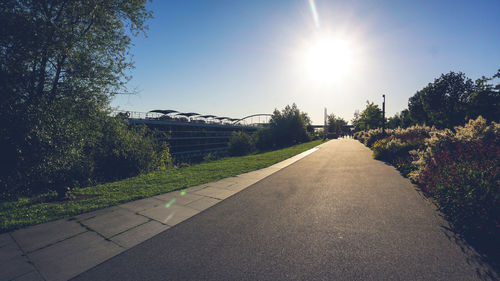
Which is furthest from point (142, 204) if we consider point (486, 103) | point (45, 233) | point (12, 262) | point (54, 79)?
point (486, 103)

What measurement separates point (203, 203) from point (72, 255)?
3088mm

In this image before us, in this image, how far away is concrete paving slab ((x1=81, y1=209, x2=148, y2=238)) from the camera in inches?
164

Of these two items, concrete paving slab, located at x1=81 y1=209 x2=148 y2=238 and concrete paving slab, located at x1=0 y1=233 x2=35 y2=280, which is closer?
concrete paving slab, located at x1=0 y1=233 x2=35 y2=280

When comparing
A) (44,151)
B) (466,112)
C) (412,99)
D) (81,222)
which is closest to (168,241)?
(81,222)

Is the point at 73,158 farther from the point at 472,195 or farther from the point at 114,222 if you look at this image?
the point at 472,195

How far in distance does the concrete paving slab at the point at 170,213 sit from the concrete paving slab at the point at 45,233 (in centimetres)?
139

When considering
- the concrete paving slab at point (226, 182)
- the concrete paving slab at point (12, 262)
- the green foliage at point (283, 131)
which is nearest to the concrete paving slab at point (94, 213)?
the concrete paving slab at point (12, 262)

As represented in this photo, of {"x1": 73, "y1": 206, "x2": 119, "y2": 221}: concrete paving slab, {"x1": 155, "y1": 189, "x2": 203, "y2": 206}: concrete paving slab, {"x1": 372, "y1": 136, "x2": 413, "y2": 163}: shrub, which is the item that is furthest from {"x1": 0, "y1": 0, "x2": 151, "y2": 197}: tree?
{"x1": 372, "y1": 136, "x2": 413, "y2": 163}: shrub

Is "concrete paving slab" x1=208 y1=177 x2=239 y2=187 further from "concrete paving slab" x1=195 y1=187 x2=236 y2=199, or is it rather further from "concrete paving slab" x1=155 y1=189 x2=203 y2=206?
"concrete paving slab" x1=155 y1=189 x2=203 y2=206

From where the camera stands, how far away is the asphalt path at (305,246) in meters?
2.92

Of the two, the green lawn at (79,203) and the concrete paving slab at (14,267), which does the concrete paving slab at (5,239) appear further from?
the concrete paving slab at (14,267)

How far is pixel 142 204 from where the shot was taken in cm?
578

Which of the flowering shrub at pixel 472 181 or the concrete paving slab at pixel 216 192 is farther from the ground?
the flowering shrub at pixel 472 181

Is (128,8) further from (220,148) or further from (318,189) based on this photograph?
(220,148)
